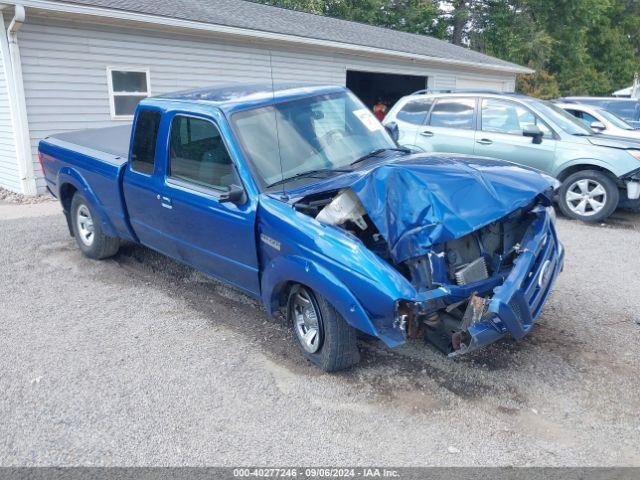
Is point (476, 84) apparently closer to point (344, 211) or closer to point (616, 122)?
point (616, 122)

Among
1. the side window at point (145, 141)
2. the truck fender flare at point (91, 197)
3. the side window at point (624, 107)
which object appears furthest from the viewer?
the side window at point (624, 107)

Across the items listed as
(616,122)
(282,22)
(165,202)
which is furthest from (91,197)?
(282,22)

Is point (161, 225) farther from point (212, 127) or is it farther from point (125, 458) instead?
point (125, 458)

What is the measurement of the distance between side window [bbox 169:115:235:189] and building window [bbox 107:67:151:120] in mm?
7032

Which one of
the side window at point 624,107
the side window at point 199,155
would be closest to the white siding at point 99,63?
the side window at point 199,155

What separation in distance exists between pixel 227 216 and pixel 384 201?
49.9 inches

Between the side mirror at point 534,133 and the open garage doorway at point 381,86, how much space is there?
12.7 meters

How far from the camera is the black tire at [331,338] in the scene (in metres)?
3.52

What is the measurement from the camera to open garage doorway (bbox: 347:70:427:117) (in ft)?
67.1

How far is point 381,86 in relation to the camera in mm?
21281

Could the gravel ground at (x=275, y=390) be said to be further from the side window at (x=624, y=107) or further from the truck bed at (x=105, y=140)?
the side window at (x=624, y=107)

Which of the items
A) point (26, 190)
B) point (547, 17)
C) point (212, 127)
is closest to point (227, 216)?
point (212, 127)

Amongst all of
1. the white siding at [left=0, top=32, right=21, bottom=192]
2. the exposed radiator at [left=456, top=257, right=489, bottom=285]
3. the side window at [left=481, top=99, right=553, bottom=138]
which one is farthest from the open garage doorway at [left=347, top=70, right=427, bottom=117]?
the exposed radiator at [left=456, top=257, right=489, bottom=285]

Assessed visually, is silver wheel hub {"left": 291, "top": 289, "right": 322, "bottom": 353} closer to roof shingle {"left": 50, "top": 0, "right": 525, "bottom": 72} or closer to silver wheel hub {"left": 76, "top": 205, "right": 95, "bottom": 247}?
silver wheel hub {"left": 76, "top": 205, "right": 95, "bottom": 247}
